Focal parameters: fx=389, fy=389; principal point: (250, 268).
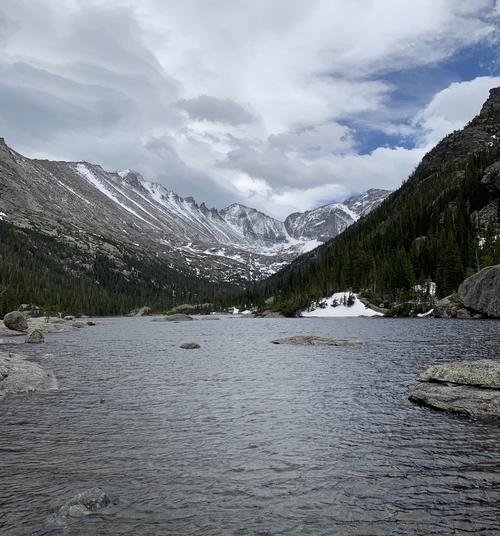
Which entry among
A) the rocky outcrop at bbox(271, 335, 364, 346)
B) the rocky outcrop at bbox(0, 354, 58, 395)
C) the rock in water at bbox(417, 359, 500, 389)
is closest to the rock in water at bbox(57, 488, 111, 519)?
the rocky outcrop at bbox(0, 354, 58, 395)

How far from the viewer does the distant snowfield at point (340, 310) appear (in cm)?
11516

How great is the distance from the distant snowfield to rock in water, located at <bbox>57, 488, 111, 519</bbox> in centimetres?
10774

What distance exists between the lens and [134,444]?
14.0 meters

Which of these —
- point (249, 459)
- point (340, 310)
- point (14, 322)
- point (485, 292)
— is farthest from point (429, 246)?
point (249, 459)

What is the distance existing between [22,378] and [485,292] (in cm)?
8066

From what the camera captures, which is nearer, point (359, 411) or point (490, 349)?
point (359, 411)

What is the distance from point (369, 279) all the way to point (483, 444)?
413 feet

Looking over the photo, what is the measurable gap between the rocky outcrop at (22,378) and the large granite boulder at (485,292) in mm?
77783

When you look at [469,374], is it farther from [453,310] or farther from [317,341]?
[453,310]

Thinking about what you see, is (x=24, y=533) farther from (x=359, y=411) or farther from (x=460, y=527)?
(x=359, y=411)

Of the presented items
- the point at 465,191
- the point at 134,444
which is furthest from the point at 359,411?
the point at 465,191

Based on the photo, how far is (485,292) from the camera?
253 feet

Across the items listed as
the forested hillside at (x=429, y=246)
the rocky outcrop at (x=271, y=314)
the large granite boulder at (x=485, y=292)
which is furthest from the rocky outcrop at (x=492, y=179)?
the rocky outcrop at (x=271, y=314)

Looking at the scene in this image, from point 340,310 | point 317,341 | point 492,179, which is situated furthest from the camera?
point 492,179
